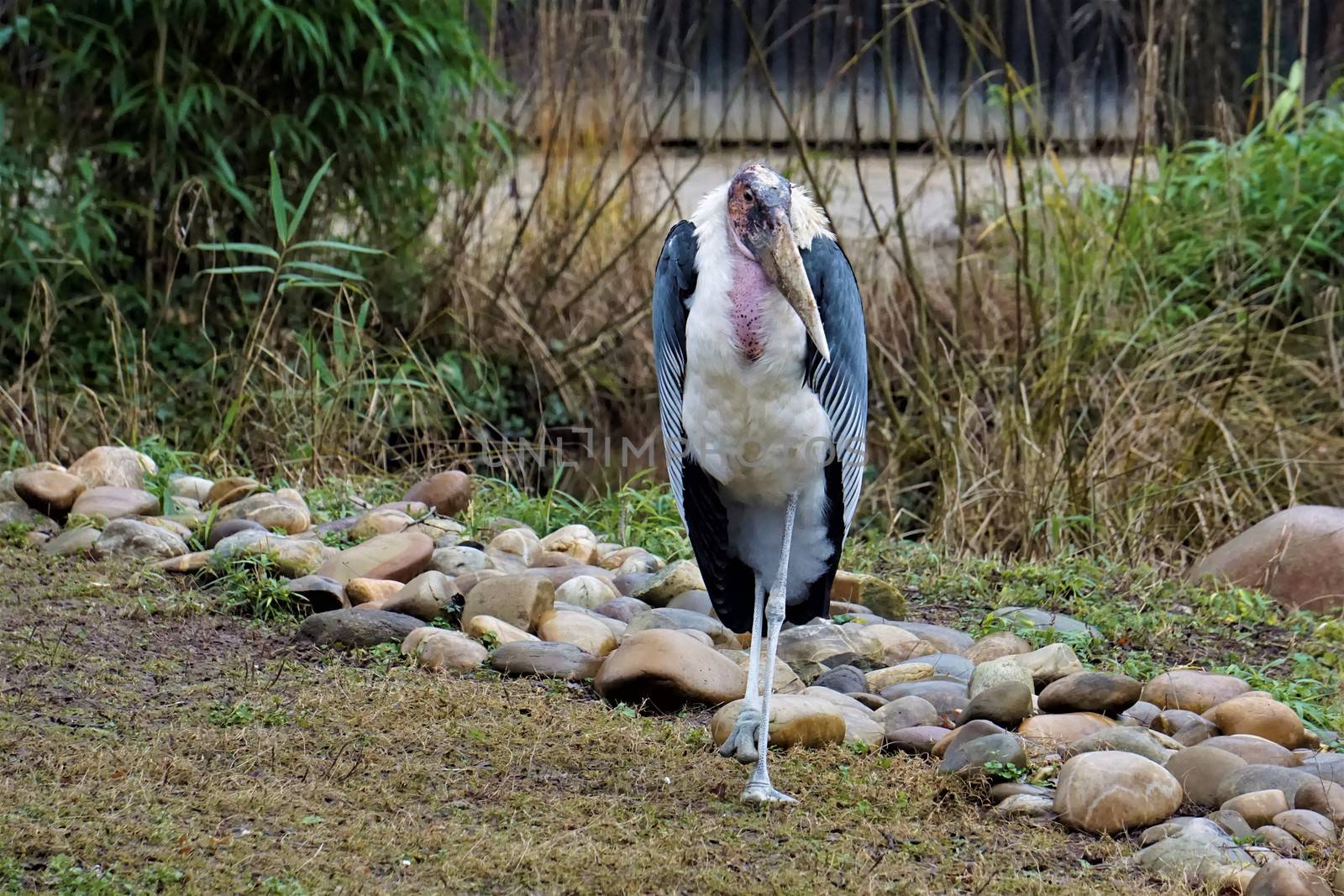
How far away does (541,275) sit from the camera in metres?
7.08

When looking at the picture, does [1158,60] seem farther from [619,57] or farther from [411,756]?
[411,756]

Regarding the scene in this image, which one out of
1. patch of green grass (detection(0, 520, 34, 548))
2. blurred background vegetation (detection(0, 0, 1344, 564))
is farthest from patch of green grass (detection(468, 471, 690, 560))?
patch of green grass (detection(0, 520, 34, 548))

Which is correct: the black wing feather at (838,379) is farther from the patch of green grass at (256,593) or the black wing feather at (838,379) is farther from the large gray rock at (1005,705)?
the patch of green grass at (256,593)

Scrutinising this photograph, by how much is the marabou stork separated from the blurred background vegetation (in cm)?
197

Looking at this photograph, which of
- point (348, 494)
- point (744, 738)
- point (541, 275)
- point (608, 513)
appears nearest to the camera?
point (744, 738)

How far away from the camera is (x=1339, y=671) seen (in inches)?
Answer: 161

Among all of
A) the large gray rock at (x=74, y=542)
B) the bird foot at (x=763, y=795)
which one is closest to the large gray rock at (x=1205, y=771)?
the bird foot at (x=763, y=795)

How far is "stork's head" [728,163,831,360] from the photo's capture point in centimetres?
294

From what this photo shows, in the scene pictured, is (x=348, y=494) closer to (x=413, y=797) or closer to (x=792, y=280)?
(x=413, y=797)

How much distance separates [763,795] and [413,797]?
686mm

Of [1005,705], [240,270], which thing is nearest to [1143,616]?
[1005,705]

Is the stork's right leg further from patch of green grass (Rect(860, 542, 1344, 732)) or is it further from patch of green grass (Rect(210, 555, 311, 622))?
patch of green grass (Rect(210, 555, 311, 622))

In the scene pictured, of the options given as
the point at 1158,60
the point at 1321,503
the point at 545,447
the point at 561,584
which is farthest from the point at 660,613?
the point at 1158,60

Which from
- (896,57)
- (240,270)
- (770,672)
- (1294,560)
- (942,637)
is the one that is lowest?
(1294,560)
